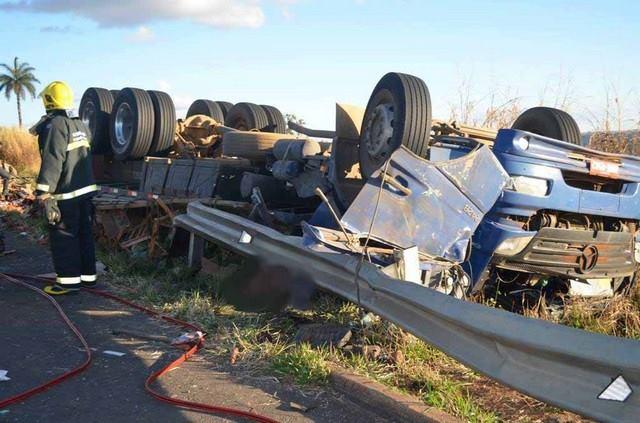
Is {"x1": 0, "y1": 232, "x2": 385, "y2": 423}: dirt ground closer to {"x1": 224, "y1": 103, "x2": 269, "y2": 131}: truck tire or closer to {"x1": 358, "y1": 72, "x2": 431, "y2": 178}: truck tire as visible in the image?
{"x1": 358, "y1": 72, "x2": 431, "y2": 178}: truck tire

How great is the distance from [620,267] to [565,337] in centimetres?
265

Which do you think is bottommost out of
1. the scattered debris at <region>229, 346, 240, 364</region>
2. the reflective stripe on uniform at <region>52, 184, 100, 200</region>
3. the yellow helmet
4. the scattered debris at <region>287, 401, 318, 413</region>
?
the scattered debris at <region>229, 346, 240, 364</region>

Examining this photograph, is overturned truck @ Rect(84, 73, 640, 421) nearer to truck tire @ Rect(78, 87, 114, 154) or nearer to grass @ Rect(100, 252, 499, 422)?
grass @ Rect(100, 252, 499, 422)

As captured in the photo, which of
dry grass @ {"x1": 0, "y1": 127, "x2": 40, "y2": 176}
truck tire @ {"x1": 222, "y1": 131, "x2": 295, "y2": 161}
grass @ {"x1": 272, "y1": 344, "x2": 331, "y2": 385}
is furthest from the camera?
dry grass @ {"x1": 0, "y1": 127, "x2": 40, "y2": 176}

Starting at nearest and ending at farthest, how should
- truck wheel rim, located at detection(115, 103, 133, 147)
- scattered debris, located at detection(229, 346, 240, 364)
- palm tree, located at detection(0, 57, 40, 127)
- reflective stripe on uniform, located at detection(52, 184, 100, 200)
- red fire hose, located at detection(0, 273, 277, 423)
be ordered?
red fire hose, located at detection(0, 273, 277, 423)
scattered debris, located at detection(229, 346, 240, 364)
reflective stripe on uniform, located at detection(52, 184, 100, 200)
truck wheel rim, located at detection(115, 103, 133, 147)
palm tree, located at detection(0, 57, 40, 127)

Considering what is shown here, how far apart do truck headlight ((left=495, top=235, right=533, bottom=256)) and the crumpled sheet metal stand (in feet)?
0.81

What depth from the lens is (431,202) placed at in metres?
4.01

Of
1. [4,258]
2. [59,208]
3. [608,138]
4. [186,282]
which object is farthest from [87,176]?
[608,138]

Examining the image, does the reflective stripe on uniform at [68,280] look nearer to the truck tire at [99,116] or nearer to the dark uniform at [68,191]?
the dark uniform at [68,191]

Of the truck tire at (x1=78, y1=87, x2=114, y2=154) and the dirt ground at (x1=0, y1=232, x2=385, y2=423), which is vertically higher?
the truck tire at (x1=78, y1=87, x2=114, y2=154)

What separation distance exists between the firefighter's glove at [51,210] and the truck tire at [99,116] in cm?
337

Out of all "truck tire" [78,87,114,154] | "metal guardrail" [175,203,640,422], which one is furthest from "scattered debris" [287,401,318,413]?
"truck tire" [78,87,114,154]

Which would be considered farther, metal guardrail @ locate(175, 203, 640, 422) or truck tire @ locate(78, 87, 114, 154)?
truck tire @ locate(78, 87, 114, 154)

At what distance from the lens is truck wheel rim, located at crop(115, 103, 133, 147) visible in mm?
8156
